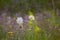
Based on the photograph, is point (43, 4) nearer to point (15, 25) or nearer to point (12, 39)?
point (15, 25)

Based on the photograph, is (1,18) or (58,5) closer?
(1,18)

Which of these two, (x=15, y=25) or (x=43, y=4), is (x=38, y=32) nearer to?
(x=15, y=25)

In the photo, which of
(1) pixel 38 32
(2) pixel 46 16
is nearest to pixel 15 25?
(1) pixel 38 32

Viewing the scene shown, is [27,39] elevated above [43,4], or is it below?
below

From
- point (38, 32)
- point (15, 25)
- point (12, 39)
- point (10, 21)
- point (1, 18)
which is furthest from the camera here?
point (1, 18)

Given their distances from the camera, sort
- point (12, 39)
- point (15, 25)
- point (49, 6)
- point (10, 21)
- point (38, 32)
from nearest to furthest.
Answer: point (12, 39), point (38, 32), point (15, 25), point (10, 21), point (49, 6)

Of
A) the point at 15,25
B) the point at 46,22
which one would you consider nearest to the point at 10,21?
the point at 15,25
